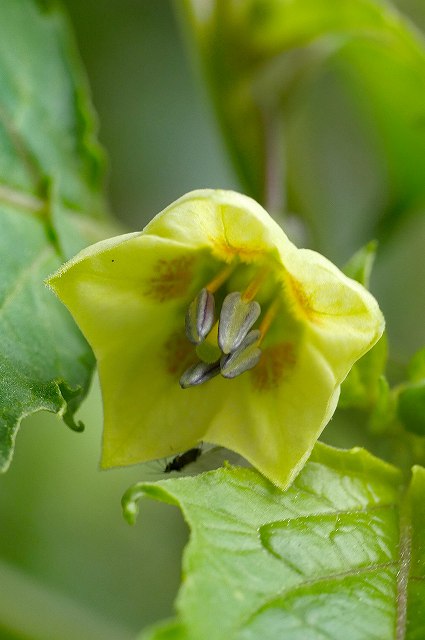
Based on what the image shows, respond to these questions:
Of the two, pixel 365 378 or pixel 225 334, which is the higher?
pixel 225 334

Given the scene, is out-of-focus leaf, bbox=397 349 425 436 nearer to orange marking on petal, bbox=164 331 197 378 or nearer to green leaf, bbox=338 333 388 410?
green leaf, bbox=338 333 388 410

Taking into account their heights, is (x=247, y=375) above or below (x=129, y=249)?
below

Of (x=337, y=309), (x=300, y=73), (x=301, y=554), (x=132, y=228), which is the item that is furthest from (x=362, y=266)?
(x=132, y=228)

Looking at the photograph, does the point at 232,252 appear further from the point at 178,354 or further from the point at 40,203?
the point at 40,203

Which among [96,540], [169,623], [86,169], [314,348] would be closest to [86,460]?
[96,540]

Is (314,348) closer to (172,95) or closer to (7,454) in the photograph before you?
(7,454)

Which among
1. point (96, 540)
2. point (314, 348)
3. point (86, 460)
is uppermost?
point (314, 348)

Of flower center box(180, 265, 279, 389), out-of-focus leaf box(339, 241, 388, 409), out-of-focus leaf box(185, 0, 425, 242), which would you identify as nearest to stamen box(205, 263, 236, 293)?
flower center box(180, 265, 279, 389)
